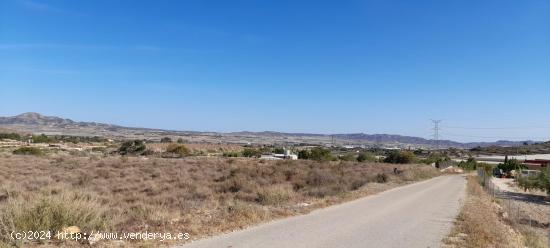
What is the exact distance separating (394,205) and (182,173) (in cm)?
1852

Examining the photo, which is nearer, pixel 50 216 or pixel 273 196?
pixel 50 216

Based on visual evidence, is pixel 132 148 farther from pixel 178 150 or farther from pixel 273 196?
pixel 273 196

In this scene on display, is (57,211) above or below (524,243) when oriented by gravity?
above

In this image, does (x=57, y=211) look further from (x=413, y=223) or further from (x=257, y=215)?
(x=413, y=223)

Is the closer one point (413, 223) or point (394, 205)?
point (413, 223)

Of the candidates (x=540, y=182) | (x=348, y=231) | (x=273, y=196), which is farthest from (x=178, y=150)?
(x=348, y=231)

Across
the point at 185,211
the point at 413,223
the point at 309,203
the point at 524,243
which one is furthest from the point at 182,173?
the point at 524,243

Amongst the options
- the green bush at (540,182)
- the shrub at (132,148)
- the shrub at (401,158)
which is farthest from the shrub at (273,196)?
the shrub at (401,158)

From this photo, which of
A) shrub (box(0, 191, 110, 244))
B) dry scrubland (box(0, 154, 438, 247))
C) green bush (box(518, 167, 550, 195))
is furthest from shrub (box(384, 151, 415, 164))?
shrub (box(0, 191, 110, 244))

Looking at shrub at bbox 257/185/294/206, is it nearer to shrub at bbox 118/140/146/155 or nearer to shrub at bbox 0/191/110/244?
shrub at bbox 0/191/110/244

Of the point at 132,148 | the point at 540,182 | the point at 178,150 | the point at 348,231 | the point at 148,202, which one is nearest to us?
the point at 348,231

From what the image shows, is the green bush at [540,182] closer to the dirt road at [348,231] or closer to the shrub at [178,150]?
the dirt road at [348,231]

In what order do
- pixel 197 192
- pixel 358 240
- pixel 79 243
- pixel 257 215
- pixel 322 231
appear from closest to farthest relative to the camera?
pixel 79 243 < pixel 358 240 < pixel 322 231 < pixel 257 215 < pixel 197 192

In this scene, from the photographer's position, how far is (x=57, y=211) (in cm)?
1120
